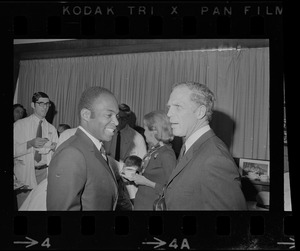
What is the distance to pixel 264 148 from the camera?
1.79m

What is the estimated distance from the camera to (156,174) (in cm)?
177

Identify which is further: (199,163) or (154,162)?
(154,162)

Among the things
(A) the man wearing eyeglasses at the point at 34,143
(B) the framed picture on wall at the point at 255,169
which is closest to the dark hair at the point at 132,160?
(A) the man wearing eyeglasses at the point at 34,143

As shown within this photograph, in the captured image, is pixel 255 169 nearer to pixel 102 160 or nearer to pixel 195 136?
pixel 195 136

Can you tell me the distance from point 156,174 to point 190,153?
170 mm

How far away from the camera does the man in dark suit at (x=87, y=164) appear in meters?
1.67

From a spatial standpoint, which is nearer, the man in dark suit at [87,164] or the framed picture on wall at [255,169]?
the man in dark suit at [87,164]

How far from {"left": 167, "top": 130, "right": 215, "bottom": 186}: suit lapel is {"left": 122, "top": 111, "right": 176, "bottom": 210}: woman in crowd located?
4cm

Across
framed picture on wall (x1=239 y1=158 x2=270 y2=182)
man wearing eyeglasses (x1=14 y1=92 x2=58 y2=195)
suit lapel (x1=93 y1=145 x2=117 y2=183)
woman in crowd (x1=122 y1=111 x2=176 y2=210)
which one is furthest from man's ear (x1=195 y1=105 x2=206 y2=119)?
man wearing eyeglasses (x1=14 y1=92 x2=58 y2=195)
